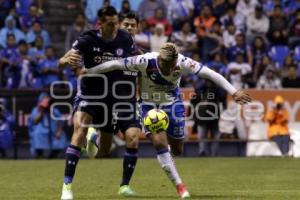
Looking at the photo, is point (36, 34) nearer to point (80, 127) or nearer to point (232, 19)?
point (232, 19)

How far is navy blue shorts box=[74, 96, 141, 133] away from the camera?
484 inches

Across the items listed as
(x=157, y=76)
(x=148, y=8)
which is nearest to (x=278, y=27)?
(x=148, y=8)

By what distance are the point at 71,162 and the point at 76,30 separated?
49.4 ft

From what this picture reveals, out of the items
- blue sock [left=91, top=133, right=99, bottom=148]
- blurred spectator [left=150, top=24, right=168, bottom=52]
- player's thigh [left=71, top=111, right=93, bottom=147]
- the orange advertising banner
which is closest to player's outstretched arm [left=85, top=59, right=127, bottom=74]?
player's thigh [left=71, top=111, right=93, bottom=147]

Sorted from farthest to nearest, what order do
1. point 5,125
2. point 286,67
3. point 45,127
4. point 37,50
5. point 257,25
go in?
point 257,25, point 37,50, point 286,67, point 45,127, point 5,125

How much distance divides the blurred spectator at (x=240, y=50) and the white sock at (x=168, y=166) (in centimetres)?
1368

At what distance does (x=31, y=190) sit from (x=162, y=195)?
2182mm

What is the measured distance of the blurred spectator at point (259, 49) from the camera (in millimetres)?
25459

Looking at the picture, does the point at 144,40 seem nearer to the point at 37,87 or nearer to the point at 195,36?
the point at 195,36

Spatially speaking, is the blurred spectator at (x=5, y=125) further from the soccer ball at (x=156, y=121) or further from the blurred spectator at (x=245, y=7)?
the soccer ball at (x=156, y=121)

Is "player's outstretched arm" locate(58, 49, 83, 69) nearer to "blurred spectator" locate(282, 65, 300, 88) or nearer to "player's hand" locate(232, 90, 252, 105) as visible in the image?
"player's hand" locate(232, 90, 252, 105)

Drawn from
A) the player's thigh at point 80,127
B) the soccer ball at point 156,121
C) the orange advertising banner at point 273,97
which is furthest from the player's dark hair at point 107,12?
the orange advertising banner at point 273,97

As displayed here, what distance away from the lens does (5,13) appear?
26.8 metres

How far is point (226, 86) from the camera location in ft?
38.7
